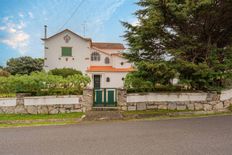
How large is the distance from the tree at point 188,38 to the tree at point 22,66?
2342 centimetres

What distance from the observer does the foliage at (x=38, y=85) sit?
10677mm

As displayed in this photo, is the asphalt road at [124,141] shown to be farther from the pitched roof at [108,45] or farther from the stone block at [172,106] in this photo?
the pitched roof at [108,45]

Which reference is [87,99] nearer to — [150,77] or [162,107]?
[150,77]

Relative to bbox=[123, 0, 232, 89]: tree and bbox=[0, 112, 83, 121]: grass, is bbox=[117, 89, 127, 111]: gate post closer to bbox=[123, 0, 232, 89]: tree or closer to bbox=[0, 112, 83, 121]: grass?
bbox=[123, 0, 232, 89]: tree

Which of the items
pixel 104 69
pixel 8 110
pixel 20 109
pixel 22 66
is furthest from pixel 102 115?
pixel 22 66

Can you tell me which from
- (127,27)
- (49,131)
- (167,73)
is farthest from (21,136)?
(127,27)

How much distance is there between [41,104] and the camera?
10.6m

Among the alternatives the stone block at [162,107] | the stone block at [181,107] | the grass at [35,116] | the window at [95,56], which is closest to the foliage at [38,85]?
the grass at [35,116]

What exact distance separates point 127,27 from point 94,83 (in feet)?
49.9

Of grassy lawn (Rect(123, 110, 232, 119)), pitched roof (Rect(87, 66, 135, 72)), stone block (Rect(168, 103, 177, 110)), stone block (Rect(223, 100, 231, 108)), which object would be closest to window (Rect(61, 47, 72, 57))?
pitched roof (Rect(87, 66, 135, 72))

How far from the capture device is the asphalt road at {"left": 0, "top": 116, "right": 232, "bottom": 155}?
4.87 m

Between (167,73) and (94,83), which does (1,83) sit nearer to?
(167,73)

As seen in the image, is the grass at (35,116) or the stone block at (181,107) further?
the stone block at (181,107)

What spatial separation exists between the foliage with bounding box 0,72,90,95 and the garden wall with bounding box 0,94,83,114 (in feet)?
1.17
